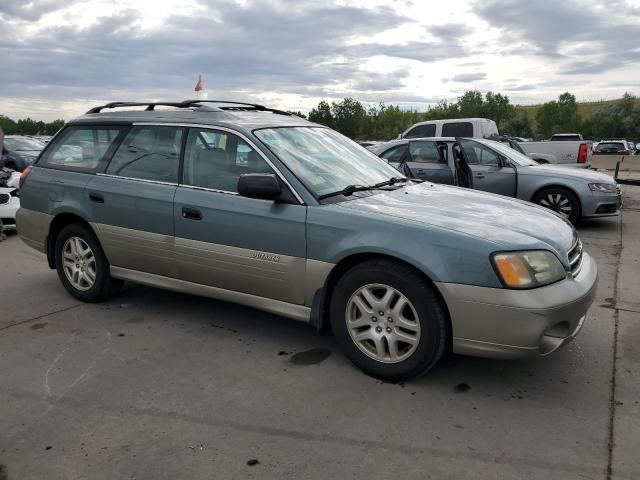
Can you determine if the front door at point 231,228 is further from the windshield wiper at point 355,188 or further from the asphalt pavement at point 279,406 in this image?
the asphalt pavement at point 279,406

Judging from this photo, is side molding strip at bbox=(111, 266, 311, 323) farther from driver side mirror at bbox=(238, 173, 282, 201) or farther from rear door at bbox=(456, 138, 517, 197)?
rear door at bbox=(456, 138, 517, 197)

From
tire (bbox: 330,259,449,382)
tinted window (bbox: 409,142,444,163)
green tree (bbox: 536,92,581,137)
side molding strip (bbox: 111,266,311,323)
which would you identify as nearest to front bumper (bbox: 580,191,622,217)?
tinted window (bbox: 409,142,444,163)

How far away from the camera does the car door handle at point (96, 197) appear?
450cm

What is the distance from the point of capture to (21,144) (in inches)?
599

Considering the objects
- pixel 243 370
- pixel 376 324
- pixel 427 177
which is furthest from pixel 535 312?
pixel 427 177

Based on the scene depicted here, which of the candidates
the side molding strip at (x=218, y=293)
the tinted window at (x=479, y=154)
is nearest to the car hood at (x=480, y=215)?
the side molding strip at (x=218, y=293)

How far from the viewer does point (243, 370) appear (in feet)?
11.7

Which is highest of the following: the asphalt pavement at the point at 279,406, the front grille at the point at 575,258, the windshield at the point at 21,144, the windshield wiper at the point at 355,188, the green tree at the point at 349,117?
the green tree at the point at 349,117

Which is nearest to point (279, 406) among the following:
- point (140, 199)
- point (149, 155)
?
point (140, 199)

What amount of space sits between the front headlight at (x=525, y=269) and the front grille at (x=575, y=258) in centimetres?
31

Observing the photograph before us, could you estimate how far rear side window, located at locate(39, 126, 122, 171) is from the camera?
4.65 meters

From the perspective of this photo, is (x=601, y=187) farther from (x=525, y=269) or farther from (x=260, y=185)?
(x=260, y=185)

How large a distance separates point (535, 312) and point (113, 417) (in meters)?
2.34

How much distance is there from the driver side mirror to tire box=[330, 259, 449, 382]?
710 millimetres
